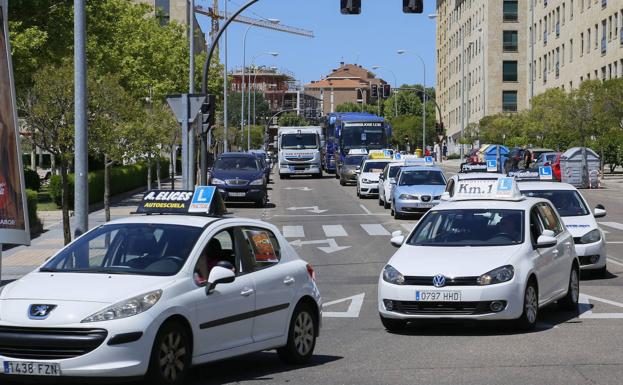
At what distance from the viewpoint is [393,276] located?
13.4m

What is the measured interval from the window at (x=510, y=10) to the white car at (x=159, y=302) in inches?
3906

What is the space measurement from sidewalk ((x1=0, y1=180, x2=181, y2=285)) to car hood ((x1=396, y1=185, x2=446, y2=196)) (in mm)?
8426

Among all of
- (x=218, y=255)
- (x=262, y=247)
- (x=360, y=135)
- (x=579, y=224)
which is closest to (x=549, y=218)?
(x=579, y=224)

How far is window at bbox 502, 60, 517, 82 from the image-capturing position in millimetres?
108375

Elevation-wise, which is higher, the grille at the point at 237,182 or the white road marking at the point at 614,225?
the grille at the point at 237,182

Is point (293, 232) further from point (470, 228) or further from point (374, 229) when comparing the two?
point (470, 228)

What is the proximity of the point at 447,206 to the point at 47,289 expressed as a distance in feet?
22.3

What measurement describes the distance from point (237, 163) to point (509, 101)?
6844 centimetres

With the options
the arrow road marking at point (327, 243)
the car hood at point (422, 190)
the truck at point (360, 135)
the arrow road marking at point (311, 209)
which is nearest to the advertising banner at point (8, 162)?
the arrow road marking at point (327, 243)

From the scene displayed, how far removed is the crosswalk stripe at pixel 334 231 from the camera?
99.0ft

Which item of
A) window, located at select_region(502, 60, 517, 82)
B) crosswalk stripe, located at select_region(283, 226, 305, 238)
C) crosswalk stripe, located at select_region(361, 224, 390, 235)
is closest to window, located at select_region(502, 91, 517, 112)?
window, located at select_region(502, 60, 517, 82)

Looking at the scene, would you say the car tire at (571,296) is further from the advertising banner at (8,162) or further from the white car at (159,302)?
the advertising banner at (8,162)

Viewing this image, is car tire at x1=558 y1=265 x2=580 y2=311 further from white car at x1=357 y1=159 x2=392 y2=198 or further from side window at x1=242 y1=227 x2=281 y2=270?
white car at x1=357 y1=159 x2=392 y2=198

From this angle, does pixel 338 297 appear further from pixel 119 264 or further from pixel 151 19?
pixel 151 19
